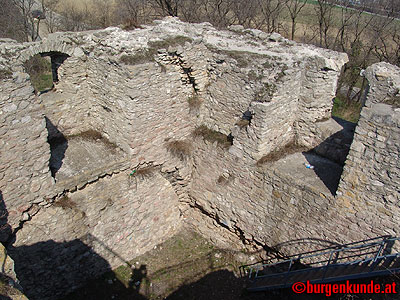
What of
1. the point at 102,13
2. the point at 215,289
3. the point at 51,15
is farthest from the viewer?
the point at 102,13

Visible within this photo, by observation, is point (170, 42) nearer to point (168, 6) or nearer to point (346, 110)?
point (346, 110)

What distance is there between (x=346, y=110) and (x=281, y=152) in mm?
9509

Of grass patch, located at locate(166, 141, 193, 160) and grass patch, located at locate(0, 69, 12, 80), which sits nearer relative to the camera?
grass patch, located at locate(0, 69, 12, 80)

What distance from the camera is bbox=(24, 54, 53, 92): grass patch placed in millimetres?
16516

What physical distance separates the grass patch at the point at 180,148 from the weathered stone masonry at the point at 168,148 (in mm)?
83

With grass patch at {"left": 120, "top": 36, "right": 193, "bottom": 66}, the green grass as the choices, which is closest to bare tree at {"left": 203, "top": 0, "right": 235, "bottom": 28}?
the green grass

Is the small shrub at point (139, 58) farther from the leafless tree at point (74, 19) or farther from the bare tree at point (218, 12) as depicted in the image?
the leafless tree at point (74, 19)

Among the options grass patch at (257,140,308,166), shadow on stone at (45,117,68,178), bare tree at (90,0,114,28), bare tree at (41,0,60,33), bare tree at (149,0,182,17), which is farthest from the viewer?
bare tree at (90,0,114,28)

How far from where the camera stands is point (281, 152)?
300 inches

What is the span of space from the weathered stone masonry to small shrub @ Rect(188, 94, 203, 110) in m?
0.05

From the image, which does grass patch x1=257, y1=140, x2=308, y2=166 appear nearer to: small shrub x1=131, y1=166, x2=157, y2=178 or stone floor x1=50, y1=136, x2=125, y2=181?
small shrub x1=131, y1=166, x2=157, y2=178

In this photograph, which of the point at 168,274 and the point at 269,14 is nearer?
the point at 168,274

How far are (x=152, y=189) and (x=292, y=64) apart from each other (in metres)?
4.33

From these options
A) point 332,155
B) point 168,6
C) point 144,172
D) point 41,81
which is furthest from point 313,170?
point 168,6
